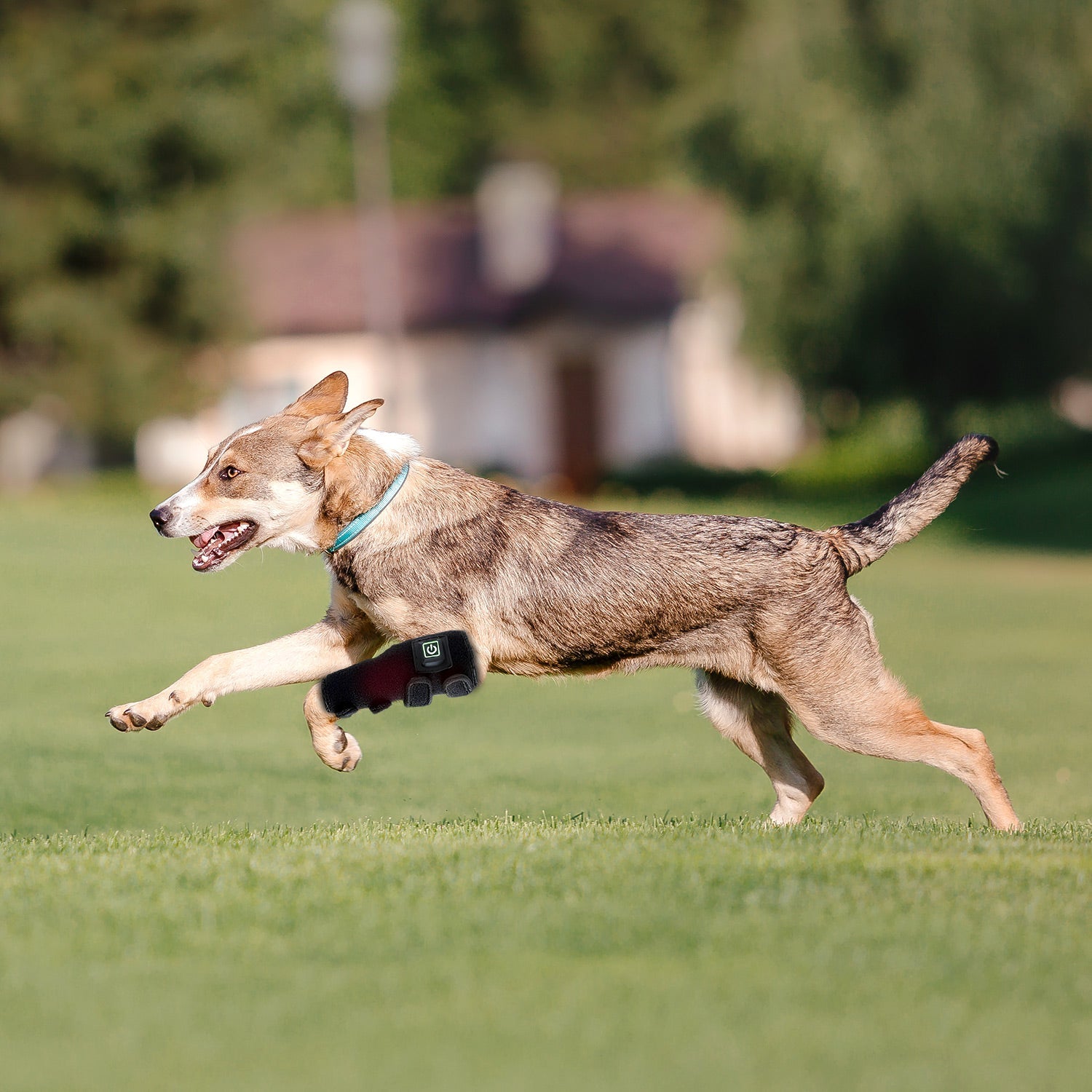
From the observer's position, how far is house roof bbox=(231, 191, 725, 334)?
4441cm

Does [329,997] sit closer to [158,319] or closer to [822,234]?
[822,234]

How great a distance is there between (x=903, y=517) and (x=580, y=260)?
126 feet

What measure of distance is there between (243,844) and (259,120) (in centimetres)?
3561

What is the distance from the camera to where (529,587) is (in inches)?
307

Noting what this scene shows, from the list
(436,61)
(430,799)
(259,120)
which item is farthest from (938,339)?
(436,61)

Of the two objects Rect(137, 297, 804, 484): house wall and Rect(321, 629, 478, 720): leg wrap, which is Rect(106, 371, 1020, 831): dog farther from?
Rect(137, 297, 804, 484): house wall

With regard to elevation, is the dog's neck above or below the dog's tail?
above

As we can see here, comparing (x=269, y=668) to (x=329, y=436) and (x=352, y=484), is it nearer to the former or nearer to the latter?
(x=352, y=484)

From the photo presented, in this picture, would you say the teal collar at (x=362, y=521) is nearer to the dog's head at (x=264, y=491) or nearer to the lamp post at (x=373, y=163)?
the dog's head at (x=264, y=491)

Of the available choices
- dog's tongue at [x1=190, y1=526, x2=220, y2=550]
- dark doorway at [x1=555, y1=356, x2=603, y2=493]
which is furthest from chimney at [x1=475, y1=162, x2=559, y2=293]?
dog's tongue at [x1=190, y1=526, x2=220, y2=550]

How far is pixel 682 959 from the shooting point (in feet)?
17.9

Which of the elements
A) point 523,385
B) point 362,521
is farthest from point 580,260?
point 362,521

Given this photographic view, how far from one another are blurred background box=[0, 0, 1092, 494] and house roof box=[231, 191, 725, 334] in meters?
0.11

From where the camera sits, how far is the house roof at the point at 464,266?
4441 centimetres
